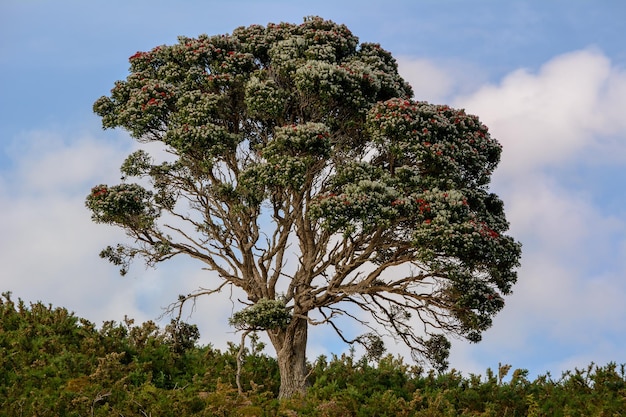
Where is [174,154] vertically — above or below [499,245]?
above

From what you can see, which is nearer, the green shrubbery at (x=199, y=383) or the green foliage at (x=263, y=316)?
the green shrubbery at (x=199, y=383)

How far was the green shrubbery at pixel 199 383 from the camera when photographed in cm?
2250

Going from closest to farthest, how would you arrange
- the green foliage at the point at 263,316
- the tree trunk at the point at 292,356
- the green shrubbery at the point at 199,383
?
the green shrubbery at the point at 199,383 < the green foliage at the point at 263,316 < the tree trunk at the point at 292,356

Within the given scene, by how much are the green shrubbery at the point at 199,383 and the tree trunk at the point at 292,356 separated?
572mm

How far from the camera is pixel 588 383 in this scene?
25.0m

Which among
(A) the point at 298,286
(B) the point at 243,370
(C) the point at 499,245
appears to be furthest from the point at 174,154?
(C) the point at 499,245

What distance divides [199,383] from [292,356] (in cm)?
317

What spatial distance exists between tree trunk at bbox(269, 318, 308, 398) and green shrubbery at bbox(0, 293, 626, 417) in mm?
572

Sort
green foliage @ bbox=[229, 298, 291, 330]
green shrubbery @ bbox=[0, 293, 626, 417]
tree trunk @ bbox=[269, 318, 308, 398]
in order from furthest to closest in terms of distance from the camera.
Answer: tree trunk @ bbox=[269, 318, 308, 398] < green foliage @ bbox=[229, 298, 291, 330] < green shrubbery @ bbox=[0, 293, 626, 417]

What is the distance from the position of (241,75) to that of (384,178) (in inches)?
240

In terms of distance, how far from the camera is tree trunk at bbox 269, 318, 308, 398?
26.9 m

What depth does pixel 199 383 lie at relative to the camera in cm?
2692

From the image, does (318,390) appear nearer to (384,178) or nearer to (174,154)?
(384,178)

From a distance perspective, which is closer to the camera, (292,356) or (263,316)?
(263,316)
